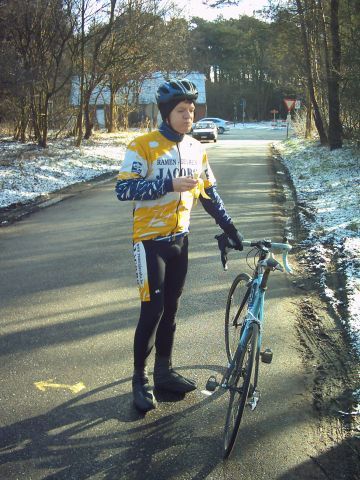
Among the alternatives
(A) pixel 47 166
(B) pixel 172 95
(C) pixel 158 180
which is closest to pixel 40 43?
(A) pixel 47 166

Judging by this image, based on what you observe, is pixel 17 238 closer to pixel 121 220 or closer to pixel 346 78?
pixel 121 220

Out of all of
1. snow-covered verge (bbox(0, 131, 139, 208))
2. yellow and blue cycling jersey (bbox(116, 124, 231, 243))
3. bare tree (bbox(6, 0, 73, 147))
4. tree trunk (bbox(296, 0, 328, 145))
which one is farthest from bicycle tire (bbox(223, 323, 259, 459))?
tree trunk (bbox(296, 0, 328, 145))

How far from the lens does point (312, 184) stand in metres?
13.4

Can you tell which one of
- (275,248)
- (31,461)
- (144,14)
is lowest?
(31,461)

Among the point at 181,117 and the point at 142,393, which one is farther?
the point at 142,393

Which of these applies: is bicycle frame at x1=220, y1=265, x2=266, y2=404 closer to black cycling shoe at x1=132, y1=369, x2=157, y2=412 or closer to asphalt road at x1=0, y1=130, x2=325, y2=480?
asphalt road at x1=0, y1=130, x2=325, y2=480

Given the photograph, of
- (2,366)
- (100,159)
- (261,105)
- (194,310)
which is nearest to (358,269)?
(194,310)

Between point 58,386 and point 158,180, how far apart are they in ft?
5.62

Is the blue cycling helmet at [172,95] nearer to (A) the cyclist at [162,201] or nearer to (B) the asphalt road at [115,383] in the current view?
(A) the cyclist at [162,201]

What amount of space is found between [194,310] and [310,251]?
2.61 meters

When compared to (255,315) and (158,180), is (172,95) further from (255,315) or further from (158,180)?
(255,315)

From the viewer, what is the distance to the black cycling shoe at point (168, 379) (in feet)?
11.7

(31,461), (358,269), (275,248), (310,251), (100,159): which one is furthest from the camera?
(100,159)

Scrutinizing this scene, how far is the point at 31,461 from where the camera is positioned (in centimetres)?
288
